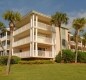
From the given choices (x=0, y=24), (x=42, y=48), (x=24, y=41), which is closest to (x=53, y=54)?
(x=42, y=48)

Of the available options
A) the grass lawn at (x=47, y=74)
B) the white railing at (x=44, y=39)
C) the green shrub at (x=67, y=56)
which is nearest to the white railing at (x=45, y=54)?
the white railing at (x=44, y=39)

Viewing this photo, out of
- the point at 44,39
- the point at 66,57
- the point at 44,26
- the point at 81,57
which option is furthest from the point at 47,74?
the point at 44,26

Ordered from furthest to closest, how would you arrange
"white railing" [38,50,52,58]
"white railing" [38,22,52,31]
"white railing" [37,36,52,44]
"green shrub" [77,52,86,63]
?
1. "white railing" [38,22,52,31]
2. "white railing" [37,36,52,44]
3. "green shrub" [77,52,86,63]
4. "white railing" [38,50,52,58]

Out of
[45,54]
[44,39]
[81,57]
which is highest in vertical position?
[44,39]

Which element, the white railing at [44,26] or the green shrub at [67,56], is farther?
the white railing at [44,26]

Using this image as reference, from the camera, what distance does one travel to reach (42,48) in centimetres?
4997

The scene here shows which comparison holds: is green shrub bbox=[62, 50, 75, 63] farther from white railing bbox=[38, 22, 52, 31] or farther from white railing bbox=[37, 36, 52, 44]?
white railing bbox=[38, 22, 52, 31]

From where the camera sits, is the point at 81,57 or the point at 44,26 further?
Result: the point at 44,26

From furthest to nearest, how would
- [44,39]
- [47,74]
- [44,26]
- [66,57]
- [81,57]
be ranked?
[44,26] < [44,39] < [81,57] < [66,57] < [47,74]

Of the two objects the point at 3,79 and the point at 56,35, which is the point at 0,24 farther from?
the point at 3,79

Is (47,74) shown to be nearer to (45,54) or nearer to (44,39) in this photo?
(45,54)

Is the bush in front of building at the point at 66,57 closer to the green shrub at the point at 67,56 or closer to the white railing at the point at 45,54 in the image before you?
the green shrub at the point at 67,56

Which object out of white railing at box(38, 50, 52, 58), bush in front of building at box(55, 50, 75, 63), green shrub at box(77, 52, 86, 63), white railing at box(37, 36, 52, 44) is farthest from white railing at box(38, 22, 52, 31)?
green shrub at box(77, 52, 86, 63)

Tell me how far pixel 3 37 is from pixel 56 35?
2353 cm
